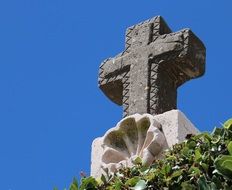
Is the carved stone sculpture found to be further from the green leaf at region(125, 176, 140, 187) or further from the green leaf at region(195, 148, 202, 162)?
the green leaf at region(195, 148, 202, 162)

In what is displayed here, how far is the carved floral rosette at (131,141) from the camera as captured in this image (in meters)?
6.05

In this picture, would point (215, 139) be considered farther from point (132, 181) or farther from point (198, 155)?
point (132, 181)

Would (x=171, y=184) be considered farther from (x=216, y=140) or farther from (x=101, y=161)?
(x=101, y=161)

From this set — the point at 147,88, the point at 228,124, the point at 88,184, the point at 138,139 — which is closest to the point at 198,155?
the point at 228,124

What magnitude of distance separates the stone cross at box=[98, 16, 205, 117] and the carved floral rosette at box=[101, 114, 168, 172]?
1.03ft

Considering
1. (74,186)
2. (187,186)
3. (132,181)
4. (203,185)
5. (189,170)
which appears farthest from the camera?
(74,186)

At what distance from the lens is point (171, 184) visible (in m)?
4.80

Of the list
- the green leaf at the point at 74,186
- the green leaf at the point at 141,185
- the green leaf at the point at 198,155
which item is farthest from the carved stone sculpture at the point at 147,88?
the green leaf at the point at 198,155

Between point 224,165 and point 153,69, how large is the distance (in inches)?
102

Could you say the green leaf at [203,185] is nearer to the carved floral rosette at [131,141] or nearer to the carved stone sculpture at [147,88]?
the carved stone sculpture at [147,88]

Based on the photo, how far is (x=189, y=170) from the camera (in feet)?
15.7

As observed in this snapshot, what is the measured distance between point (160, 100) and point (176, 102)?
0.26 m

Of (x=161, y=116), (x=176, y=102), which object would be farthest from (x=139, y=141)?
(x=176, y=102)

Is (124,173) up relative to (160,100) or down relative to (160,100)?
down
